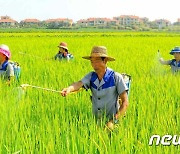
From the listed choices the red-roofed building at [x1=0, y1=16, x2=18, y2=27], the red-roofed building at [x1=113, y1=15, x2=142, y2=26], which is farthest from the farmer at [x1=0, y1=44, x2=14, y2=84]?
the red-roofed building at [x1=113, y1=15, x2=142, y2=26]

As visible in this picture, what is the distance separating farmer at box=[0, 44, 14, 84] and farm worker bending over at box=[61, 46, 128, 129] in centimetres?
142

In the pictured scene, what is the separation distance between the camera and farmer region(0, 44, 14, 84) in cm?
438

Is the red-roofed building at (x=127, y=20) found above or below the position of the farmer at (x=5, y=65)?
below

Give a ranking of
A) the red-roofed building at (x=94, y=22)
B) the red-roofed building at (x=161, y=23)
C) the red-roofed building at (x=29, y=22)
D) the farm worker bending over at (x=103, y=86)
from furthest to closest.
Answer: the red-roofed building at (x=161, y=23) → the red-roofed building at (x=94, y=22) → the red-roofed building at (x=29, y=22) → the farm worker bending over at (x=103, y=86)

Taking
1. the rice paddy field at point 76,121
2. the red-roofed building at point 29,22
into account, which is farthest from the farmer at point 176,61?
the red-roofed building at point 29,22

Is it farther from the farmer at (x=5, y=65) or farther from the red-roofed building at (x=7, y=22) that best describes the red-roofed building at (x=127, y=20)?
the farmer at (x=5, y=65)

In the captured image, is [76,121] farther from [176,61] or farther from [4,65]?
[176,61]

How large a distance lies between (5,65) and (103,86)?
170cm

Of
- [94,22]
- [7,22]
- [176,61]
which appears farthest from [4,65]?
[94,22]

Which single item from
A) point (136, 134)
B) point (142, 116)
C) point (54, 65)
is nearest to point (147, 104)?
point (142, 116)

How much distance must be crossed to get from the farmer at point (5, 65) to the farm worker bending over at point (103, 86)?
142 cm

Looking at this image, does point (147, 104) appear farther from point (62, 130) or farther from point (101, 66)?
point (62, 130)

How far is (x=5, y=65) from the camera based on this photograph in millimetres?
4430

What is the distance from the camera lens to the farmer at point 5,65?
14.4 feet
